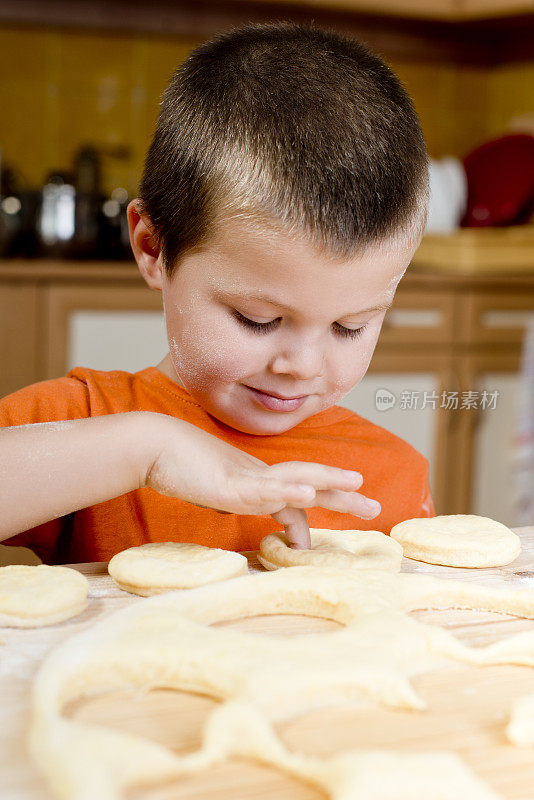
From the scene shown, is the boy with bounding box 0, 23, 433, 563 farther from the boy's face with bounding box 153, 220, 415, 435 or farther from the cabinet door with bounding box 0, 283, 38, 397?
the cabinet door with bounding box 0, 283, 38, 397

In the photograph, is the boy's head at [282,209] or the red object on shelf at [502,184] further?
the red object on shelf at [502,184]

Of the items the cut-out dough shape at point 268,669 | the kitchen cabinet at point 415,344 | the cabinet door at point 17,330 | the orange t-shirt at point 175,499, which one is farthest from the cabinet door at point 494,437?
the cut-out dough shape at point 268,669

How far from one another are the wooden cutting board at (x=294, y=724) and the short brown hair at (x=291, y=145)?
34 centimetres

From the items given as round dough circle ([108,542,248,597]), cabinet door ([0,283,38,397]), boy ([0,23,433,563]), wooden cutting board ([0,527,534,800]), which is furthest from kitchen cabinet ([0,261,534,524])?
wooden cutting board ([0,527,534,800])

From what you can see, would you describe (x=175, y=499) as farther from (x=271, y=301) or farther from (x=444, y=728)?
(x=444, y=728)

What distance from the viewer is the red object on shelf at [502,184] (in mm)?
2615

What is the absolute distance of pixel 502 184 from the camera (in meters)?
2.65

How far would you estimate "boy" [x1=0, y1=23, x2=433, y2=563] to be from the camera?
66 cm

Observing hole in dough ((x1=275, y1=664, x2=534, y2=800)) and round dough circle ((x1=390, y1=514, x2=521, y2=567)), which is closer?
hole in dough ((x1=275, y1=664, x2=534, y2=800))

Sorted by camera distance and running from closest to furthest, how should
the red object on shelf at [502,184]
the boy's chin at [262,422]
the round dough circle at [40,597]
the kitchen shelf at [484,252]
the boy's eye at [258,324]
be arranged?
the round dough circle at [40,597] < the boy's eye at [258,324] < the boy's chin at [262,422] < the kitchen shelf at [484,252] < the red object on shelf at [502,184]

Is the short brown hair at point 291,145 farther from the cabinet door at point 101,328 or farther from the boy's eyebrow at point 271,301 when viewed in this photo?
the cabinet door at point 101,328

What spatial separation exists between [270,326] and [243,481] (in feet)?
0.51

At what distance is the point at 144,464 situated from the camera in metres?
0.66

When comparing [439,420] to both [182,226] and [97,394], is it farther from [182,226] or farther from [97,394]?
[182,226]
